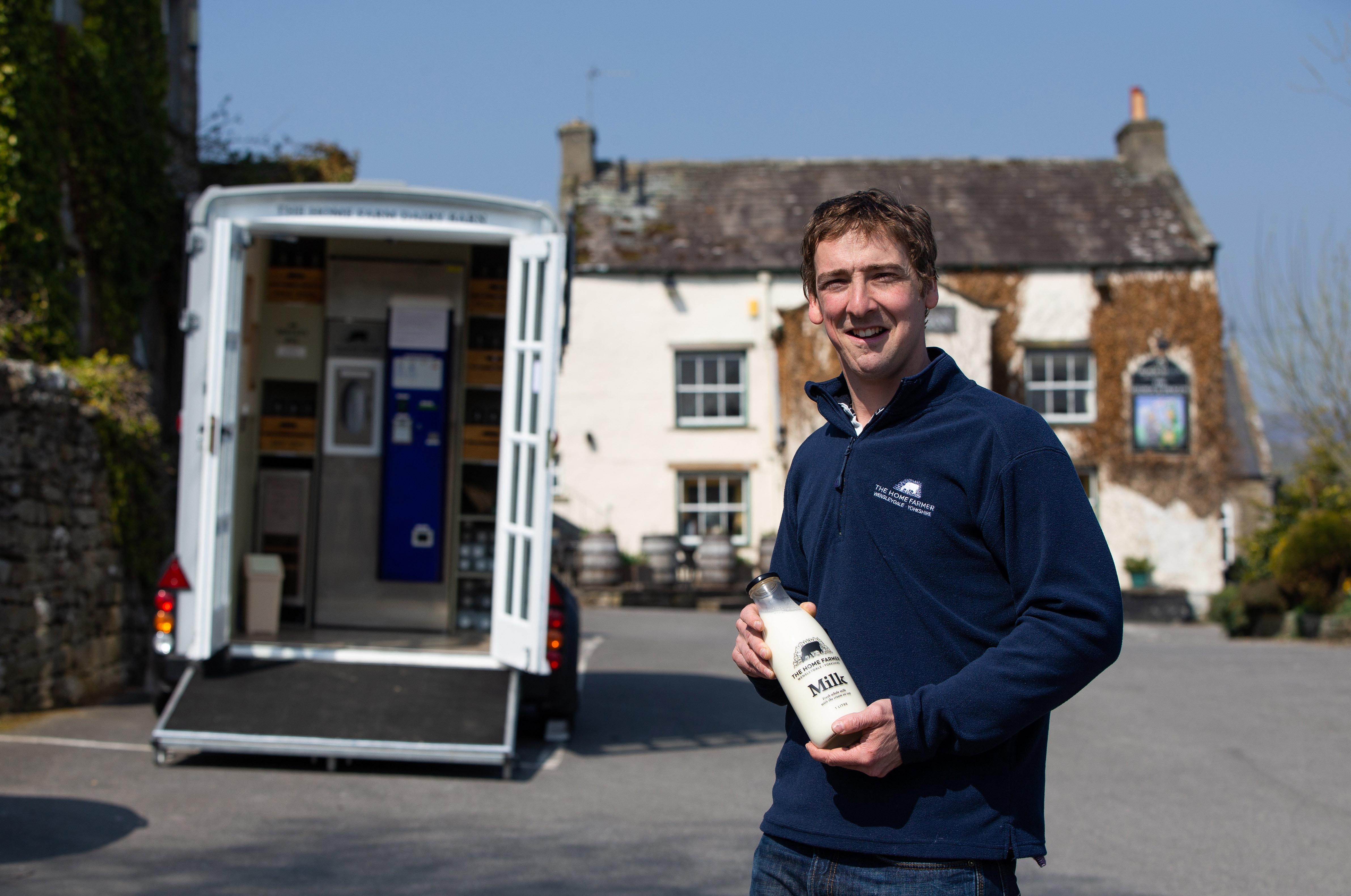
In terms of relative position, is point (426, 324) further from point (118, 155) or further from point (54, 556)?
point (118, 155)

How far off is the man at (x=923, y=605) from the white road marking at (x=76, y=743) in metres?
6.71

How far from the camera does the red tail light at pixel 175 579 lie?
294 inches

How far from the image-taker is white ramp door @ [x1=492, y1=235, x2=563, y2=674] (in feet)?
25.1

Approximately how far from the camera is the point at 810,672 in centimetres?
224

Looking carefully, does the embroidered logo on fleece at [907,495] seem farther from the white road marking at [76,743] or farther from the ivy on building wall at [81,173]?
the ivy on building wall at [81,173]

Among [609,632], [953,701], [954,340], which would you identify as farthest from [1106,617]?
[954,340]

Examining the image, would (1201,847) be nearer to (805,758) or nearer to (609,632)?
(805,758)

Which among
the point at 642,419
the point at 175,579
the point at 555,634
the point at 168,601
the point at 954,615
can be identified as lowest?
the point at 555,634

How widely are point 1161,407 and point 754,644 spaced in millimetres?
25274

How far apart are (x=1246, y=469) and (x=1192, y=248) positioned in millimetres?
5022

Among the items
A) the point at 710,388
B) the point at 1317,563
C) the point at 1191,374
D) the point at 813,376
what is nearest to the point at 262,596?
the point at 1317,563

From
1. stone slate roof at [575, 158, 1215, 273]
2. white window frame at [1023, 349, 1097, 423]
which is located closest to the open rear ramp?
stone slate roof at [575, 158, 1215, 273]

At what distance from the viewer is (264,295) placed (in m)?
9.89

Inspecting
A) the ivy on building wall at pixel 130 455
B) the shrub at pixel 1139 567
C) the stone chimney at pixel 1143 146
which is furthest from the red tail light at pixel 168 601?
the stone chimney at pixel 1143 146
